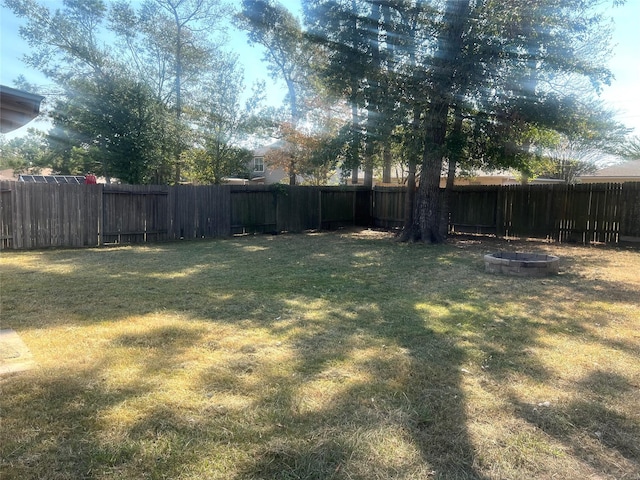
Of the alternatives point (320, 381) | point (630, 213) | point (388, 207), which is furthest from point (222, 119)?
point (320, 381)

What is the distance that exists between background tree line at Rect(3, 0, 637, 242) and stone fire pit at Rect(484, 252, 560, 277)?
13.5 ft

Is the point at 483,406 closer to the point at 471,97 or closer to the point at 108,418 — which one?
the point at 108,418

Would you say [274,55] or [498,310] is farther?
[274,55]

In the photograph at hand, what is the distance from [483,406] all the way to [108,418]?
94.0 inches

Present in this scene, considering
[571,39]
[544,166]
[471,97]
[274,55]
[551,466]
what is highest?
[274,55]

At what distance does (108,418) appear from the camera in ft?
8.54

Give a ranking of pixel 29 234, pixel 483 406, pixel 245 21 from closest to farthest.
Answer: pixel 483 406 → pixel 29 234 → pixel 245 21

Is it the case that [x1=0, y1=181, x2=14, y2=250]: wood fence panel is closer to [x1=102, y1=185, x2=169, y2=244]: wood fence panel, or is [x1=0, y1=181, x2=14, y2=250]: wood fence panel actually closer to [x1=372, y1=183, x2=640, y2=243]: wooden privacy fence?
[x1=102, y1=185, x2=169, y2=244]: wood fence panel

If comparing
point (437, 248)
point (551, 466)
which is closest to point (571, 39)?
point (437, 248)

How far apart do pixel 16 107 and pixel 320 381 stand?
313cm

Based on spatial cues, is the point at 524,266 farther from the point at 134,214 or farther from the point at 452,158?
the point at 134,214

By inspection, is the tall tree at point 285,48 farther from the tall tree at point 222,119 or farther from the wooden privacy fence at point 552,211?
the wooden privacy fence at point 552,211

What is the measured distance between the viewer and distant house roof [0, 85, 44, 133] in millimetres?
3088

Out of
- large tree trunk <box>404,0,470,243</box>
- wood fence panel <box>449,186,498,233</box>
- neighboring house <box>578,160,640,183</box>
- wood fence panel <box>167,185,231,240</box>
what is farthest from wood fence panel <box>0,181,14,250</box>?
neighboring house <box>578,160,640,183</box>
